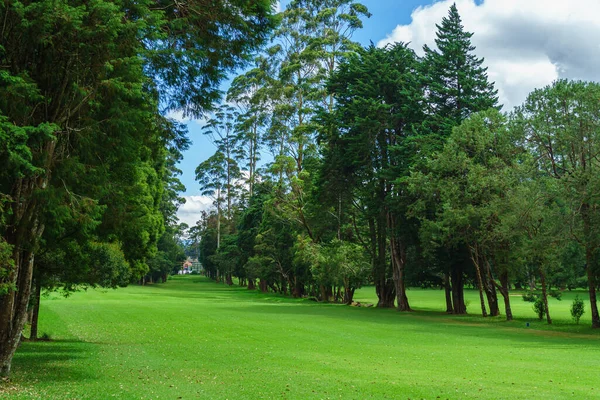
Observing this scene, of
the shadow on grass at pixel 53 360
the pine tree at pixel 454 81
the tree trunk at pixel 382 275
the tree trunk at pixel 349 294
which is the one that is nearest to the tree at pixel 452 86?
the pine tree at pixel 454 81

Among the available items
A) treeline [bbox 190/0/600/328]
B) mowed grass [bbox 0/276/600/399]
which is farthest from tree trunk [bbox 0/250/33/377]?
treeline [bbox 190/0/600/328]

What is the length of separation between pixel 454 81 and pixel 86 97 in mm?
30316

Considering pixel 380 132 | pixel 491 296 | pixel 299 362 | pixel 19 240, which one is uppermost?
pixel 380 132

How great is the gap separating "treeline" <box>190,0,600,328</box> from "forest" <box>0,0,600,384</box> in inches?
5.4

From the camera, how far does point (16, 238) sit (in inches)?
439

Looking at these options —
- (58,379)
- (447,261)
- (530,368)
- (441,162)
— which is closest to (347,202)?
(447,261)

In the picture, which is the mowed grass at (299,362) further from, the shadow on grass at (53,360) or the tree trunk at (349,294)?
the tree trunk at (349,294)

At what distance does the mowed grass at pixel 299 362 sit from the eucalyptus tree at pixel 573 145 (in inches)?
182

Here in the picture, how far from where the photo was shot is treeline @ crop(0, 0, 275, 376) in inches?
381

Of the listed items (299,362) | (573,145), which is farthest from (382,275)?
(299,362)

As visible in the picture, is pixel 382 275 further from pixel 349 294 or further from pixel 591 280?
pixel 591 280

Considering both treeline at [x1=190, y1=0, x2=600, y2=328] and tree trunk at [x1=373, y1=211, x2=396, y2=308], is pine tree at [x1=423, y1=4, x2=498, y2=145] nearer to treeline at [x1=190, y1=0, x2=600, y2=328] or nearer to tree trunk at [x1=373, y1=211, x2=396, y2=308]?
treeline at [x1=190, y1=0, x2=600, y2=328]

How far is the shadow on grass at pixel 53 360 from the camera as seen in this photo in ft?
40.2

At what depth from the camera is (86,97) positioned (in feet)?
34.9
